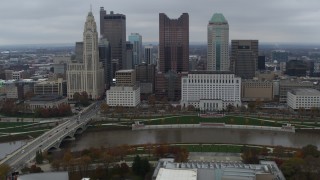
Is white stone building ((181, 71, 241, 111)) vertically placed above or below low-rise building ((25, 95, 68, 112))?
above

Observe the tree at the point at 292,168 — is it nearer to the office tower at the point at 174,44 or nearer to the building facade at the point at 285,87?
the building facade at the point at 285,87

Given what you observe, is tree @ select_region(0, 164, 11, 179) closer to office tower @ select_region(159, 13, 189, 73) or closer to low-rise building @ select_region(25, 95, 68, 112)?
low-rise building @ select_region(25, 95, 68, 112)

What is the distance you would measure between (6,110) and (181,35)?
2445cm

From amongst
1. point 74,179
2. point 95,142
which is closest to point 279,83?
point 95,142

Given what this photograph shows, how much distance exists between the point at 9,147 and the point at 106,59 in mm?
25792

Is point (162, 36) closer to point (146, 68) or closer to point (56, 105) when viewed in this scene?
point (146, 68)

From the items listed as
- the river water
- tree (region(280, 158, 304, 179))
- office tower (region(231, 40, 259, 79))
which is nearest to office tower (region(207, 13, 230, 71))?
office tower (region(231, 40, 259, 79))

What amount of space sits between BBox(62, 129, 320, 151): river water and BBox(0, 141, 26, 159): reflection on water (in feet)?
9.30

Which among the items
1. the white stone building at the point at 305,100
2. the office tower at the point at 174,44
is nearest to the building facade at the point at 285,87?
the white stone building at the point at 305,100

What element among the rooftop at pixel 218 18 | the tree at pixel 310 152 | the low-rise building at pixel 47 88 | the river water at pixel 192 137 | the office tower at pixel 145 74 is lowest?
the river water at pixel 192 137

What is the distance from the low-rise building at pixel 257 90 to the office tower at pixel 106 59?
15.8 meters

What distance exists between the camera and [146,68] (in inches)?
1982

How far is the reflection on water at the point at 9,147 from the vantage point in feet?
84.8

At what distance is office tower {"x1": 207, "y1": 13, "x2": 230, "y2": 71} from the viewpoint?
183ft
